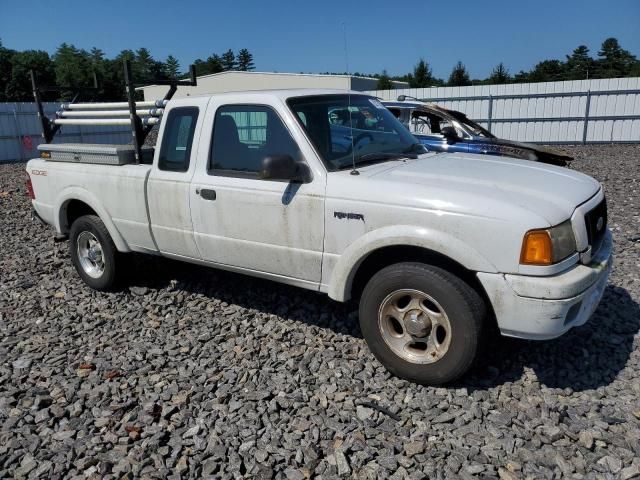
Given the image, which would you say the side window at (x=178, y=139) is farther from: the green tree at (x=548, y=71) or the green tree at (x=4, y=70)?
the green tree at (x=4, y=70)

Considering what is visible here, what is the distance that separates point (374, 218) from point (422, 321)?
29.6 inches

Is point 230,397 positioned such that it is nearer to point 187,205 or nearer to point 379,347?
point 379,347

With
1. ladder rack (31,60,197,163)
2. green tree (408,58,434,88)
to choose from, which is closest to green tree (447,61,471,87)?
green tree (408,58,434,88)

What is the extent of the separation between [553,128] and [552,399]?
766 inches

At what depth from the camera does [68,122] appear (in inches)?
228

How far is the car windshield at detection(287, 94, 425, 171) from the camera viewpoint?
387 centimetres

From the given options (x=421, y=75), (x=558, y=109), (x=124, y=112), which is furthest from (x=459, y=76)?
(x=124, y=112)

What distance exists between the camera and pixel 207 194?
4.18m

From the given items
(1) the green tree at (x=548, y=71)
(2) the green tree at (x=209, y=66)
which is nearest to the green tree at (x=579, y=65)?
(1) the green tree at (x=548, y=71)

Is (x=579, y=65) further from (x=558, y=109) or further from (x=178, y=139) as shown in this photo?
(x=178, y=139)

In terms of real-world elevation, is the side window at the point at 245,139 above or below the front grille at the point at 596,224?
above

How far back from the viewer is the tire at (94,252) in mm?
5227

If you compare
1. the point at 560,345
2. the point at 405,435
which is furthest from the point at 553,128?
the point at 405,435

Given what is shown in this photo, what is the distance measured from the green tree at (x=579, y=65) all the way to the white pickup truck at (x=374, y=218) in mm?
76971
